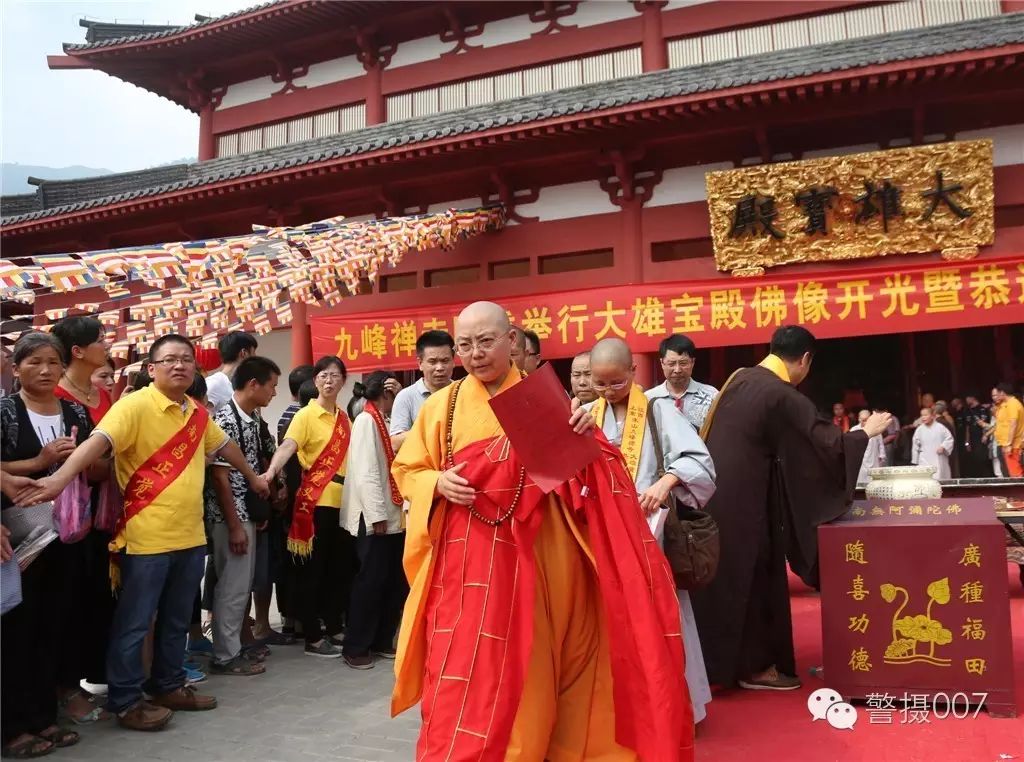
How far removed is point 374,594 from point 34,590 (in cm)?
178

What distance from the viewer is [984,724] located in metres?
3.22

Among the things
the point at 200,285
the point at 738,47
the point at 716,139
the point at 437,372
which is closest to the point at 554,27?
the point at 738,47

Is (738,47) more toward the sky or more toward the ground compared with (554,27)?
more toward the ground

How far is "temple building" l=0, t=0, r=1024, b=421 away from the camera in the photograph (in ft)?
25.8

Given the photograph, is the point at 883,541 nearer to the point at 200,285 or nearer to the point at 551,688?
the point at 551,688

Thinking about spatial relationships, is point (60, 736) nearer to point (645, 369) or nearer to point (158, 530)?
point (158, 530)

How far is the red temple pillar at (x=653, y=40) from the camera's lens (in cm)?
998

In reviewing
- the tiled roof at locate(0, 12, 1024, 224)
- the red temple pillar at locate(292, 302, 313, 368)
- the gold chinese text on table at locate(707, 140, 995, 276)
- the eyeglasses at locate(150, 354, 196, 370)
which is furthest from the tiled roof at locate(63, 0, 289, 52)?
the eyeglasses at locate(150, 354, 196, 370)

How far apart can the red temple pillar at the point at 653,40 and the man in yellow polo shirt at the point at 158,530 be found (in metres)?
8.11

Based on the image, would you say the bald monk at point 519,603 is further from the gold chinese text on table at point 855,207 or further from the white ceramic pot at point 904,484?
→ the gold chinese text on table at point 855,207

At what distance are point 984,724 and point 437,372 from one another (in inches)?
118

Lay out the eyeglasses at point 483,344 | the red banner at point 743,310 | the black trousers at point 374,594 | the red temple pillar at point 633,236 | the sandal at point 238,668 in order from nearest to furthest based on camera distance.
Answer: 1. the eyeglasses at point 483,344
2. the sandal at point 238,668
3. the black trousers at point 374,594
4. the red banner at point 743,310
5. the red temple pillar at point 633,236

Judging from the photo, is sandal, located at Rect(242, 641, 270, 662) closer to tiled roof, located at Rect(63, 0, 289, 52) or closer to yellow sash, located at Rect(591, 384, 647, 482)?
yellow sash, located at Rect(591, 384, 647, 482)

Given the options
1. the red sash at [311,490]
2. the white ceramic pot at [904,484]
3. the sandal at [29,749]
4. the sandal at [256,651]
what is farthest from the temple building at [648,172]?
the sandal at [29,749]
